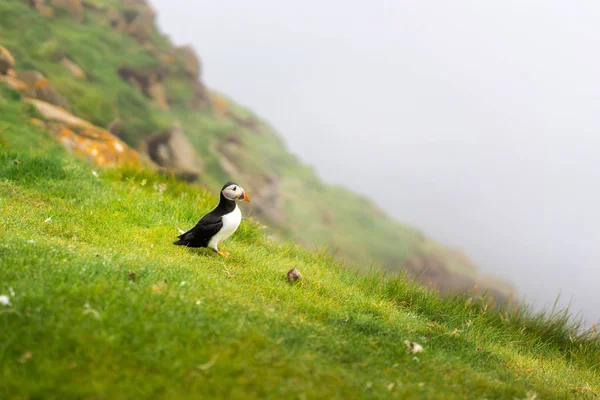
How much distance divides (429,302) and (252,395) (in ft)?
16.2

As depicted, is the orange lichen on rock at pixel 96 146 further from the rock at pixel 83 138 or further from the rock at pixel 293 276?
the rock at pixel 293 276

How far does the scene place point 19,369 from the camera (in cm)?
473

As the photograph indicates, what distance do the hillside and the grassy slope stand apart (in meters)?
2.29

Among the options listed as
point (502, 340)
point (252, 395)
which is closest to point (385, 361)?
point (252, 395)

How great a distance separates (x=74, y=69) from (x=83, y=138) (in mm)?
9064

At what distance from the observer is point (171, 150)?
79.7 feet

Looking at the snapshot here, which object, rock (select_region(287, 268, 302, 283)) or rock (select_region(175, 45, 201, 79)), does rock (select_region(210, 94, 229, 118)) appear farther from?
rock (select_region(287, 268, 302, 283))

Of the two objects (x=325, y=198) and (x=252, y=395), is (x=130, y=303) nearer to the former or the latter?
(x=252, y=395)

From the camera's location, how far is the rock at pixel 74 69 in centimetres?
2380

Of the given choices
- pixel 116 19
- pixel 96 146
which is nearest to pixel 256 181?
pixel 116 19

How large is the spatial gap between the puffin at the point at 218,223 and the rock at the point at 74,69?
62.0ft

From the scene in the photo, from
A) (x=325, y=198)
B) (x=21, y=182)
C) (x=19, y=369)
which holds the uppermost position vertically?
(x=19, y=369)

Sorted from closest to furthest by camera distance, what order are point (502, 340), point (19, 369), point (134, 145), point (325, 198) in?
point (19, 369) → point (502, 340) → point (134, 145) → point (325, 198)

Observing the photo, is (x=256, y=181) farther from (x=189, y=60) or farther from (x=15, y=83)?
(x=15, y=83)
